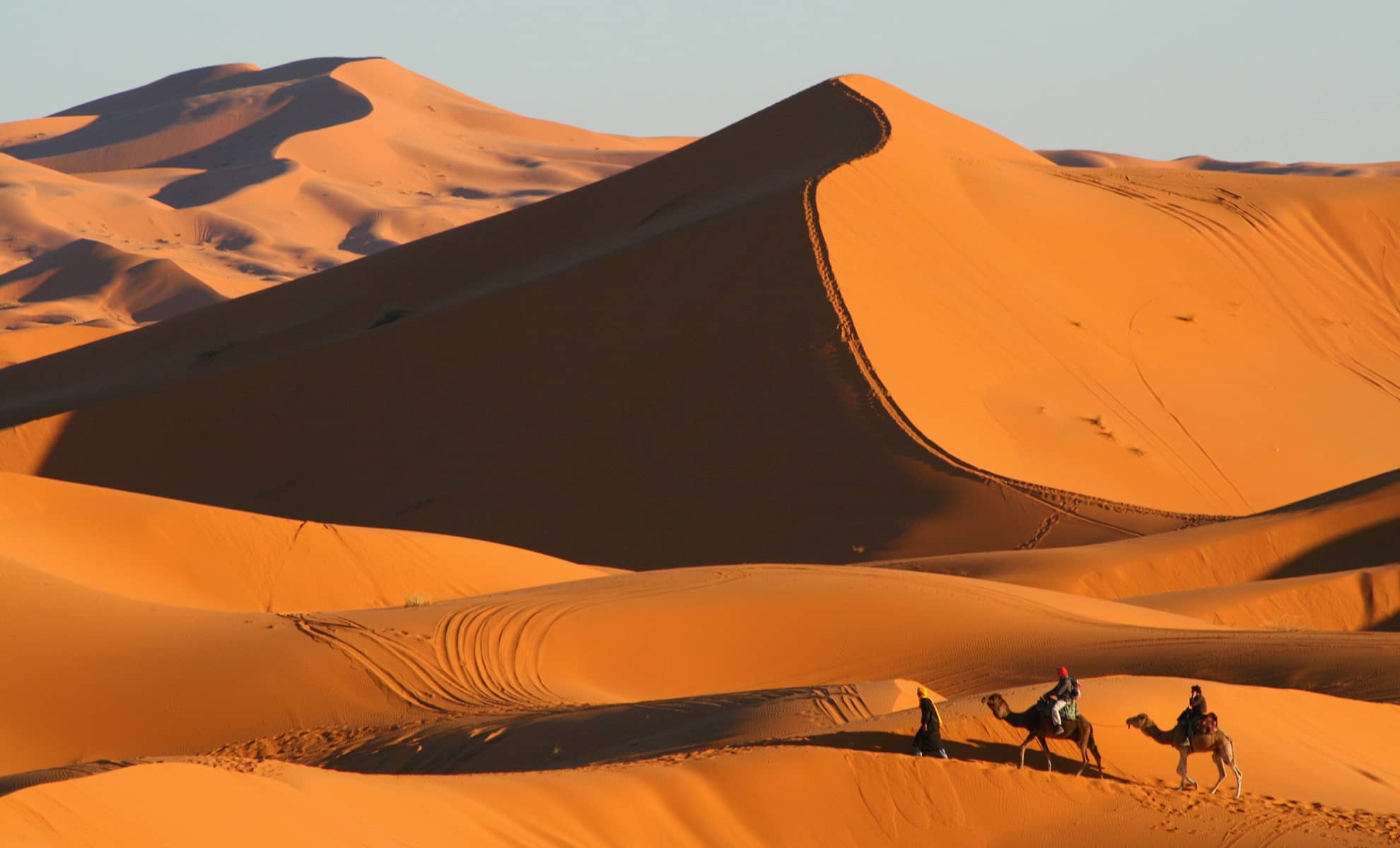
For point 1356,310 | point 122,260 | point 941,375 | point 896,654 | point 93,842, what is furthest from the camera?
point 122,260

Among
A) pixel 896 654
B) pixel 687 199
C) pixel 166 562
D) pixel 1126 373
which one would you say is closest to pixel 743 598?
pixel 896 654

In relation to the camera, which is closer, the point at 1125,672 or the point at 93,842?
the point at 93,842

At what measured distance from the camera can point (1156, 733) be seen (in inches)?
393

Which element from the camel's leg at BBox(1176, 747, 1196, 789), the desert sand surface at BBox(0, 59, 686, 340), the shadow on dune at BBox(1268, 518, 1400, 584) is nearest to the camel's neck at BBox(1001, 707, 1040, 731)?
the camel's leg at BBox(1176, 747, 1196, 789)

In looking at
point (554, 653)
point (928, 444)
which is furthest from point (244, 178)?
point (554, 653)

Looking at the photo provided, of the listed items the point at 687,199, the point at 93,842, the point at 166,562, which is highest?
the point at 687,199

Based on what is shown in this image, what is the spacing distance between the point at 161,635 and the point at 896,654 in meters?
5.93

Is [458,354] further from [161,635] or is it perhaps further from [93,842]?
[93,842]

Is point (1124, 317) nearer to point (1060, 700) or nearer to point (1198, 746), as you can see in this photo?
point (1198, 746)

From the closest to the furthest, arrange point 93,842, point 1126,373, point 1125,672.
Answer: point 93,842, point 1125,672, point 1126,373

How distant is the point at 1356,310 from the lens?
3050cm

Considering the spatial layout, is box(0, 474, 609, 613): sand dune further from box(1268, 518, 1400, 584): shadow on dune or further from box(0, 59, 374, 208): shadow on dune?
box(0, 59, 374, 208): shadow on dune

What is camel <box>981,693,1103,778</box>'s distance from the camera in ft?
31.2

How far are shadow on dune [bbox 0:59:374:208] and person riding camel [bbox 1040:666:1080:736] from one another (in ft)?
290
